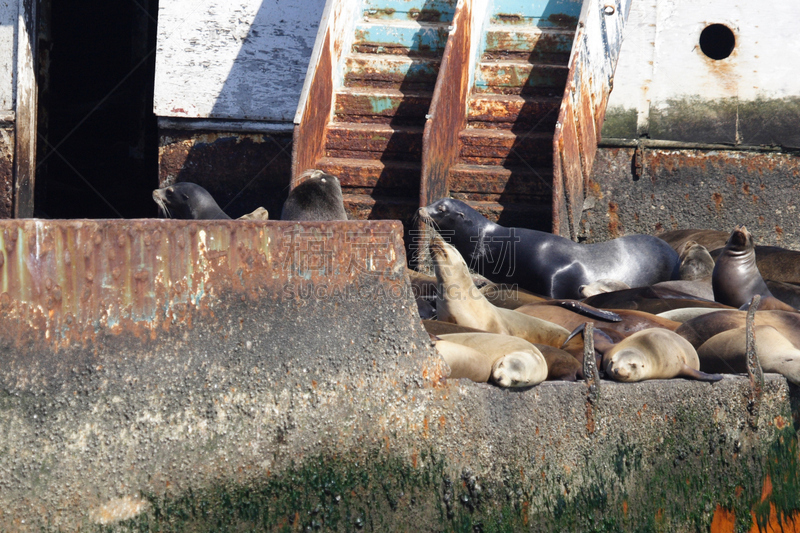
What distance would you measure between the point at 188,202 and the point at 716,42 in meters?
4.12

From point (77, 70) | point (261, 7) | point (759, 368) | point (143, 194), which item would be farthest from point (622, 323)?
point (77, 70)

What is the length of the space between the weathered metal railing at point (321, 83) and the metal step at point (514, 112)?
1017mm

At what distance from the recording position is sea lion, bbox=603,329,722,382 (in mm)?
2826

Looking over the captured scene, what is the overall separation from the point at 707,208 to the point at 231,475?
4.76 meters

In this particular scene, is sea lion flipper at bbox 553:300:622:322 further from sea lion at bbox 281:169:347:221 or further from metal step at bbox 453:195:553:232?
sea lion at bbox 281:169:347:221

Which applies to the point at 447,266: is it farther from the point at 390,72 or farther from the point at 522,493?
the point at 390,72

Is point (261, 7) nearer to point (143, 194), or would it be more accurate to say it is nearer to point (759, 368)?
point (143, 194)

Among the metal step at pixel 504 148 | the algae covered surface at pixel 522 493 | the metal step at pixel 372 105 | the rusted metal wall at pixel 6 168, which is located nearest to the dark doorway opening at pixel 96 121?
the rusted metal wall at pixel 6 168

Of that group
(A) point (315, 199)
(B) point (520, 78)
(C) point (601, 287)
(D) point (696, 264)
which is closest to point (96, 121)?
(A) point (315, 199)

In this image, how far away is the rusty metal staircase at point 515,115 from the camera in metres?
5.48

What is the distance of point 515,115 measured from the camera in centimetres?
584

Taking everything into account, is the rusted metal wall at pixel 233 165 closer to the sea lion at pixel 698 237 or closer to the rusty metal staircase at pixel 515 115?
the rusty metal staircase at pixel 515 115

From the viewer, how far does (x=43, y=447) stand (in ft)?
6.64

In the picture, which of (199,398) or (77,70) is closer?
(199,398)
